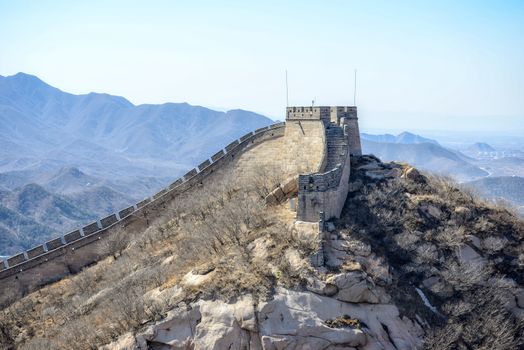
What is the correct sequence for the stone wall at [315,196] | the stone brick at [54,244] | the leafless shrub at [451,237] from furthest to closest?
the stone brick at [54,244]
the leafless shrub at [451,237]
the stone wall at [315,196]

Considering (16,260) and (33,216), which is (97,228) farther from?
(33,216)

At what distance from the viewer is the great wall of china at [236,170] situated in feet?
108

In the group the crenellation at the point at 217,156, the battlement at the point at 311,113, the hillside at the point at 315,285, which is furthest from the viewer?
the crenellation at the point at 217,156

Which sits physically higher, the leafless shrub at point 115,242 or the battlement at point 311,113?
the battlement at point 311,113

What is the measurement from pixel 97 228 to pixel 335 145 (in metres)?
16.4

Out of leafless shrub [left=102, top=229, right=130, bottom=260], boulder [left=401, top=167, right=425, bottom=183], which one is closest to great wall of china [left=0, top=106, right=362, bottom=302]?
leafless shrub [left=102, top=229, right=130, bottom=260]

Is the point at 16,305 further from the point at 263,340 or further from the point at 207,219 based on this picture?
the point at 263,340

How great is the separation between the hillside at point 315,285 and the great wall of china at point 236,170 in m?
1.94

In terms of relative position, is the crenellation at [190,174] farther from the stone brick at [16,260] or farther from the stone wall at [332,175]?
the stone brick at [16,260]

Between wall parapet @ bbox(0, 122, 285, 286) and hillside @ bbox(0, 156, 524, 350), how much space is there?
2.44m

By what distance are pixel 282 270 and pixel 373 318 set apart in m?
4.29

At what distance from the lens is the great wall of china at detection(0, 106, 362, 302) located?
32.8 m

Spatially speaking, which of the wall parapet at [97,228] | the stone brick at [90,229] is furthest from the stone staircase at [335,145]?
the stone brick at [90,229]

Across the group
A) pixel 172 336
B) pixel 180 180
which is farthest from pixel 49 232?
pixel 172 336
